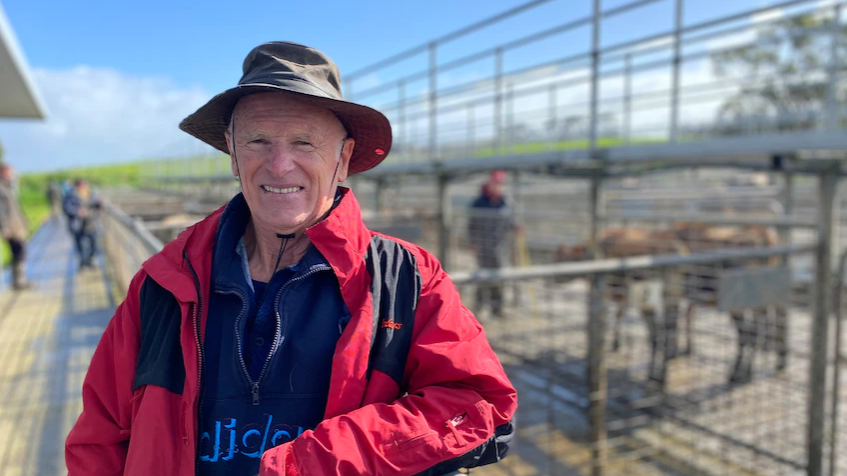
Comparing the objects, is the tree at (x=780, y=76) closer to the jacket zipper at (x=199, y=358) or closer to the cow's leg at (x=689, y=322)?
the cow's leg at (x=689, y=322)

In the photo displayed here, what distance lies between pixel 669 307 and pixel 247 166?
5670mm

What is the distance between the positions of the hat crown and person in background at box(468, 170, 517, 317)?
5937mm

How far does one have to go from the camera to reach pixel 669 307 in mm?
5938

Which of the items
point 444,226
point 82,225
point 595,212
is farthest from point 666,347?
point 82,225

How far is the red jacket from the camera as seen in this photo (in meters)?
1.11

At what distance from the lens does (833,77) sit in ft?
11.5

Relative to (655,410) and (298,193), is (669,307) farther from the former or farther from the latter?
(298,193)

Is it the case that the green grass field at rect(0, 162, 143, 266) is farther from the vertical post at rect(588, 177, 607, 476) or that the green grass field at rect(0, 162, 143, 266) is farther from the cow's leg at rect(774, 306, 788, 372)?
the cow's leg at rect(774, 306, 788, 372)

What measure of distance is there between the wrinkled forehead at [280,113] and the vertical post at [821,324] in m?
4.26

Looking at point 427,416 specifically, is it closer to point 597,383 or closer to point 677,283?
point 597,383

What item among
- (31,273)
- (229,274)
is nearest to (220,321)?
(229,274)

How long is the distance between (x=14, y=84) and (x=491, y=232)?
6.28m

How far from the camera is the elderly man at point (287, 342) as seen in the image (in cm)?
120

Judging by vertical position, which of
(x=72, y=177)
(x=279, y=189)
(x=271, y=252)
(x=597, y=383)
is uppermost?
(x=72, y=177)
